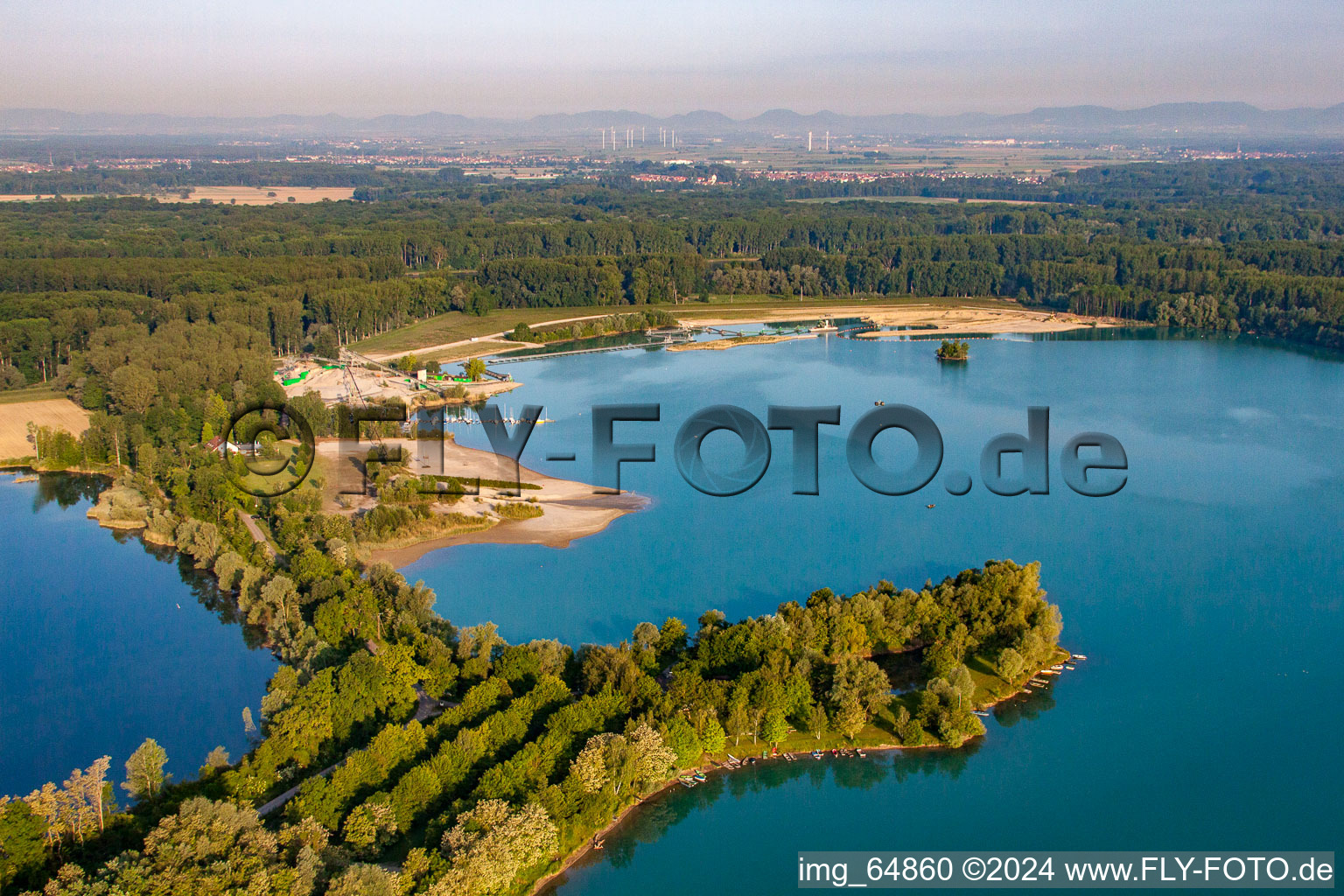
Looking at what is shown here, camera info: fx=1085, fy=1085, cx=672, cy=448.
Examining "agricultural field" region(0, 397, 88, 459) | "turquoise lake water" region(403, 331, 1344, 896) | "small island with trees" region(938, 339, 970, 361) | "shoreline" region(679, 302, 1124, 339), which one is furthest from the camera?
"shoreline" region(679, 302, 1124, 339)

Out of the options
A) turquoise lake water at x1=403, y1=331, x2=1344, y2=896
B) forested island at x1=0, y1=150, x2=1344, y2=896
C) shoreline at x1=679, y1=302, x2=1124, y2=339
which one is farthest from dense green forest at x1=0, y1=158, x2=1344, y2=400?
turquoise lake water at x1=403, y1=331, x2=1344, y2=896

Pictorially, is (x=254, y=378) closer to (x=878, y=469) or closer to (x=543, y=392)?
(x=543, y=392)

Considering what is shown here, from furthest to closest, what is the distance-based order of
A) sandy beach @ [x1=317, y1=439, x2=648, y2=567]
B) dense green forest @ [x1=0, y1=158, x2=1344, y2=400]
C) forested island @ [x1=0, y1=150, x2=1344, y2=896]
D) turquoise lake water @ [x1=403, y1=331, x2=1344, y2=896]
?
1. dense green forest @ [x1=0, y1=158, x2=1344, y2=400]
2. sandy beach @ [x1=317, y1=439, x2=648, y2=567]
3. turquoise lake water @ [x1=403, y1=331, x2=1344, y2=896]
4. forested island @ [x1=0, y1=150, x2=1344, y2=896]

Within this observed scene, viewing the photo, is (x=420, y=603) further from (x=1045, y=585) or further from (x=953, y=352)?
(x=953, y=352)

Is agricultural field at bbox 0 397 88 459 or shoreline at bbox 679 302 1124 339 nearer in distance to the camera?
agricultural field at bbox 0 397 88 459

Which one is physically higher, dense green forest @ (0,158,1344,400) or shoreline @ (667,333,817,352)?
dense green forest @ (0,158,1344,400)

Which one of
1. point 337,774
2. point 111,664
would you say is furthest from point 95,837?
point 111,664

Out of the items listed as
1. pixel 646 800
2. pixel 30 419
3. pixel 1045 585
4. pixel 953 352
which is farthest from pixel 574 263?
pixel 646 800

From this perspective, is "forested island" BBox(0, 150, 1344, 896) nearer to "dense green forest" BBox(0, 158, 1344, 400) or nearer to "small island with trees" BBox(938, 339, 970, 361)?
"dense green forest" BBox(0, 158, 1344, 400)
